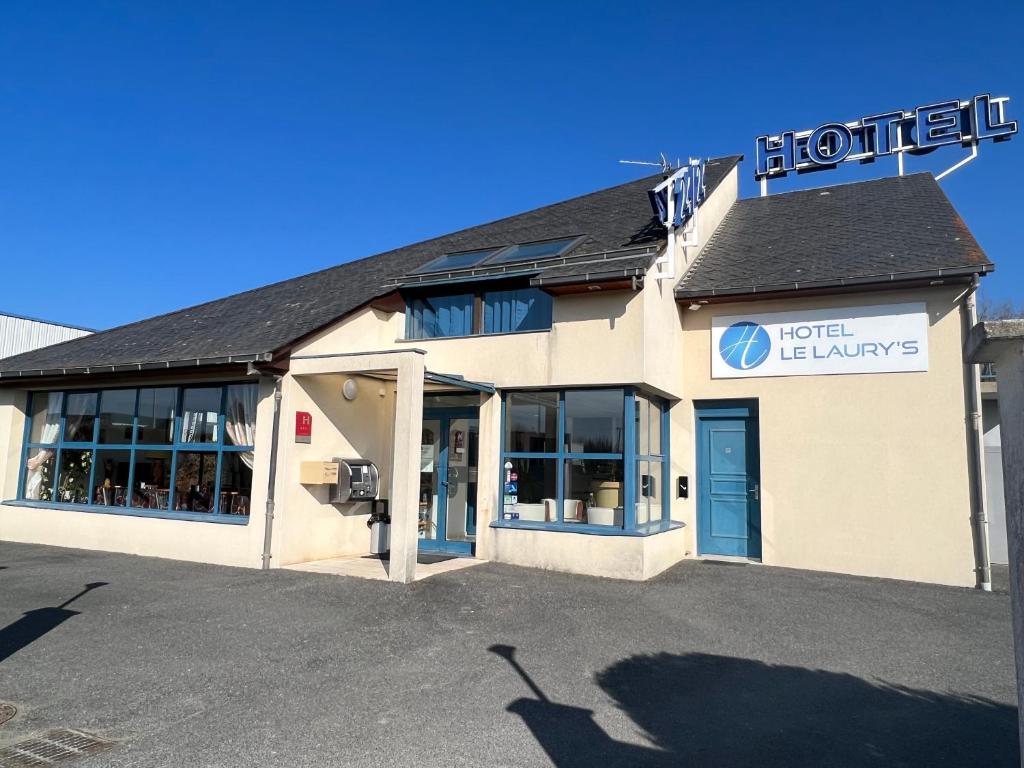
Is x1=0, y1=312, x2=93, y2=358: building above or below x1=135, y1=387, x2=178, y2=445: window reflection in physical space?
above

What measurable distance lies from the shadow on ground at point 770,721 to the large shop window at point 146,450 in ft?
20.3

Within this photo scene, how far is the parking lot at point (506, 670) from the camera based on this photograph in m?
4.32

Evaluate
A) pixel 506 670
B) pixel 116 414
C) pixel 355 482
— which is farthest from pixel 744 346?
pixel 116 414

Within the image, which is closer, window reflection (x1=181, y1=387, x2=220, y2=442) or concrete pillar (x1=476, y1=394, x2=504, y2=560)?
concrete pillar (x1=476, y1=394, x2=504, y2=560)

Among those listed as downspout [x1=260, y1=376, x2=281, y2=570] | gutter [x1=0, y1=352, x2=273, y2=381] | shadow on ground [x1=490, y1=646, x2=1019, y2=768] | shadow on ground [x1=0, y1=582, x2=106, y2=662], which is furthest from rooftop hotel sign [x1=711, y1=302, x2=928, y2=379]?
shadow on ground [x1=0, y1=582, x2=106, y2=662]

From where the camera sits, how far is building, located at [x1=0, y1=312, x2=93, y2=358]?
27.8 m

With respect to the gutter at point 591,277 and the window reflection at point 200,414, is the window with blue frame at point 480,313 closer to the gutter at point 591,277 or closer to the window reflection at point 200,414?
the gutter at point 591,277

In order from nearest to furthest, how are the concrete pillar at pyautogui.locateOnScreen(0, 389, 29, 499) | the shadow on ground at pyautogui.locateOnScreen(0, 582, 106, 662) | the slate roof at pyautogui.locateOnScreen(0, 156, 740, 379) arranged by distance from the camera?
the shadow on ground at pyautogui.locateOnScreen(0, 582, 106, 662) → the slate roof at pyautogui.locateOnScreen(0, 156, 740, 379) → the concrete pillar at pyautogui.locateOnScreen(0, 389, 29, 499)

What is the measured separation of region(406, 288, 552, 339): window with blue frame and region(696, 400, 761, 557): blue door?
3.03 metres

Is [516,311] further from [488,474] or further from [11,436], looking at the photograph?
[11,436]

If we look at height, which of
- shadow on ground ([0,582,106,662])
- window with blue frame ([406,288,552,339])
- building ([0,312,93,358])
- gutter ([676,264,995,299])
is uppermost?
building ([0,312,93,358])

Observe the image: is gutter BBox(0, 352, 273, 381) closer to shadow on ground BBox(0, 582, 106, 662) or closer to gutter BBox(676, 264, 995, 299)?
shadow on ground BBox(0, 582, 106, 662)

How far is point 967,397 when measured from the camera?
31.0ft

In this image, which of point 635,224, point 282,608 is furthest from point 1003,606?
point 282,608
